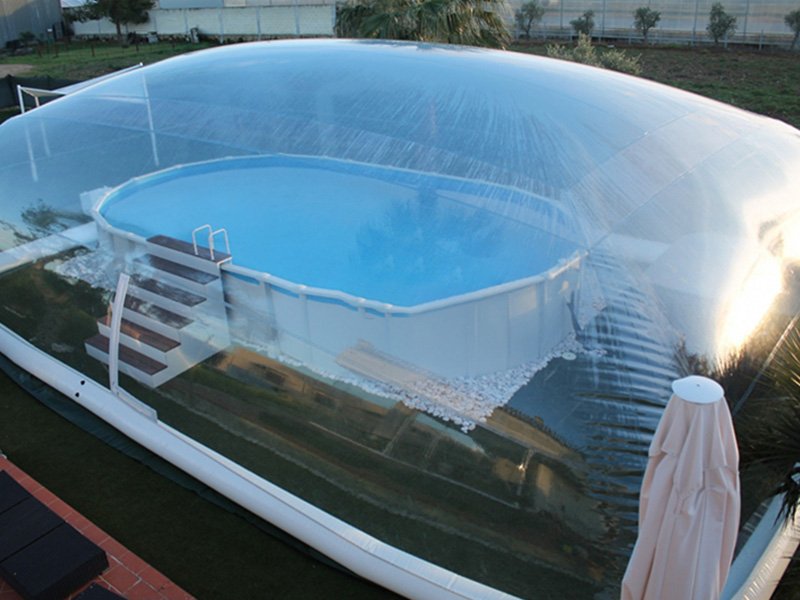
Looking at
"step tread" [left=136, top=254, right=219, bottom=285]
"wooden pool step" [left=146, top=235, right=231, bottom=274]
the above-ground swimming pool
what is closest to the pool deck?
the above-ground swimming pool

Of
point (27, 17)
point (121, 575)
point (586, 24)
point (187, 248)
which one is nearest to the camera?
point (121, 575)

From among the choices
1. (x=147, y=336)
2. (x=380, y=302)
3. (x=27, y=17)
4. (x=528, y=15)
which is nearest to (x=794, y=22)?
(x=528, y=15)

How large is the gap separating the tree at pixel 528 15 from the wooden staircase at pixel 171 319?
2534 cm

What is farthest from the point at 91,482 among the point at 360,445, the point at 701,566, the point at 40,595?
the point at 701,566

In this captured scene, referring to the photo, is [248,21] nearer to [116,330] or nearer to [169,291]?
[169,291]

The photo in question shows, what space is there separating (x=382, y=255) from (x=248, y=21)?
29023mm

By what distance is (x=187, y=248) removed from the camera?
612cm

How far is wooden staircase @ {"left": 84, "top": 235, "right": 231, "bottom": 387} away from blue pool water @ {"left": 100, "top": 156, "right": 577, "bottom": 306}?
1.42 m

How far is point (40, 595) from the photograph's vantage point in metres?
4.09

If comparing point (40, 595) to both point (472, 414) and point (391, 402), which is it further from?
point (472, 414)

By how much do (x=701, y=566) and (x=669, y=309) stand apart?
1.93m

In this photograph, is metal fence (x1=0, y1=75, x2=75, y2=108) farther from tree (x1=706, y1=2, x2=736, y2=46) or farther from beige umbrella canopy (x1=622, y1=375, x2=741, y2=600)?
tree (x1=706, y1=2, x2=736, y2=46)

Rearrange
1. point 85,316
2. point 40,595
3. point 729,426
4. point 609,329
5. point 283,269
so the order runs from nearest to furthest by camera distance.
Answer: point 729,426, point 40,595, point 609,329, point 85,316, point 283,269

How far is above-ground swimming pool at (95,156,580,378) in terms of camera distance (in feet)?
16.0
